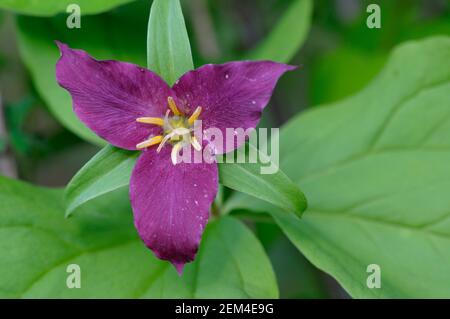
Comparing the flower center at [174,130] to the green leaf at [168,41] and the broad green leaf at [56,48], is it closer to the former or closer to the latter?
the green leaf at [168,41]

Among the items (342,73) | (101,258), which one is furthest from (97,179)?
(342,73)

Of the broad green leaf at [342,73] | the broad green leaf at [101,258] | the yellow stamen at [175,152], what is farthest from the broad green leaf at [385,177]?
the broad green leaf at [342,73]

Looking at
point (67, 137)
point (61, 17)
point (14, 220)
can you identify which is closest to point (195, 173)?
point (14, 220)

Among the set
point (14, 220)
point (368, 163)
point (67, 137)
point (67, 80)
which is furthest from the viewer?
point (67, 137)

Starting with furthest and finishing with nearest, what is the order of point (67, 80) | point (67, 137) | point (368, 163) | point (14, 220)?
1. point (67, 137)
2. point (368, 163)
3. point (14, 220)
4. point (67, 80)

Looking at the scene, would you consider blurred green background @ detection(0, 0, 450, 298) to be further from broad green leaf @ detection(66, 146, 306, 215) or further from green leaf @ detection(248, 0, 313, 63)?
broad green leaf @ detection(66, 146, 306, 215)

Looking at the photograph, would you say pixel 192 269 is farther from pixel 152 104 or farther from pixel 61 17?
pixel 61 17

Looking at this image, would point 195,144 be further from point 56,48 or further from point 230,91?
point 56,48
